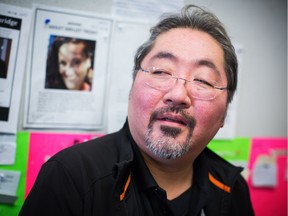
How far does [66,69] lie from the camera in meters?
0.87

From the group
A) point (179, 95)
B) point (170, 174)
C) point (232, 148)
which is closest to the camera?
point (179, 95)

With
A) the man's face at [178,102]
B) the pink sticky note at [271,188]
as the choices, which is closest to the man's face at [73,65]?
the man's face at [178,102]

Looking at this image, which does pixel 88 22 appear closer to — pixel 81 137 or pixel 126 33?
pixel 126 33

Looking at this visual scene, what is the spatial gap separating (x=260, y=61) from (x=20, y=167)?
112cm

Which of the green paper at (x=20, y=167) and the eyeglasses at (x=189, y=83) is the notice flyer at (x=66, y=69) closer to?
the green paper at (x=20, y=167)

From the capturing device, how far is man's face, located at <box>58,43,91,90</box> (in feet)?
2.83

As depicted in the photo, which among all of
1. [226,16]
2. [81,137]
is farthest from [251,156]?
[81,137]

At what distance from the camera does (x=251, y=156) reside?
3.76ft

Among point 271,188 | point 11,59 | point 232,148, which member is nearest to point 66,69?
point 11,59

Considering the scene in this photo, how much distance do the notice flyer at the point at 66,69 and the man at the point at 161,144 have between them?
0.60 ft

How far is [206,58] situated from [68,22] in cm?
51

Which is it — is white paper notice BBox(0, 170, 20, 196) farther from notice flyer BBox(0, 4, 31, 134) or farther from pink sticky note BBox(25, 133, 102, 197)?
notice flyer BBox(0, 4, 31, 134)

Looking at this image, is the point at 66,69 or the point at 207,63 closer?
the point at 207,63

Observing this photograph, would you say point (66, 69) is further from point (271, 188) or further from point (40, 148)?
point (271, 188)
